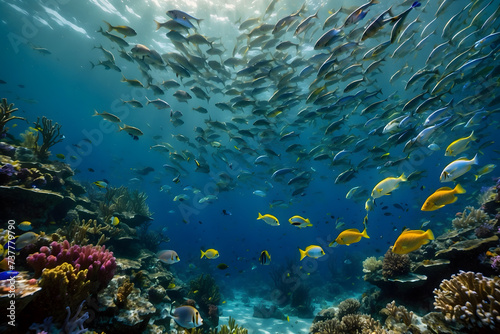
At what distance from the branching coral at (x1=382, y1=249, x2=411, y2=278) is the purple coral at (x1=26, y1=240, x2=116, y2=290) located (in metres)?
6.55

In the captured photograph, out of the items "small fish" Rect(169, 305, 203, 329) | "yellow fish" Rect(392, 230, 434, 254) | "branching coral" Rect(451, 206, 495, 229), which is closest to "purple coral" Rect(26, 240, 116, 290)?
"small fish" Rect(169, 305, 203, 329)

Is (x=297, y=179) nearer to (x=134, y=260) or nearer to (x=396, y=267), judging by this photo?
(x=396, y=267)

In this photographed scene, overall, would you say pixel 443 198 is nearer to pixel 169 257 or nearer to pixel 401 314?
pixel 401 314

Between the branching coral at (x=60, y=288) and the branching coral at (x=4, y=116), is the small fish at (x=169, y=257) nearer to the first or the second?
the branching coral at (x=60, y=288)

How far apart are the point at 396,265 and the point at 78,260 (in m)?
7.09

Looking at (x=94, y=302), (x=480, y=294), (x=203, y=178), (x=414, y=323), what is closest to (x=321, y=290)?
(x=414, y=323)

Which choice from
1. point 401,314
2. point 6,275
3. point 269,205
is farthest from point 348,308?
point 6,275

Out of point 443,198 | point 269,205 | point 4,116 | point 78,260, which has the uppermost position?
point 4,116

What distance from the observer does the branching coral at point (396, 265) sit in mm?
5336

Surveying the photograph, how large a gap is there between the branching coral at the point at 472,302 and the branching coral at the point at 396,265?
2451 mm

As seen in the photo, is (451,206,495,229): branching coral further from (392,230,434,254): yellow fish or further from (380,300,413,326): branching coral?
(392,230,434,254): yellow fish

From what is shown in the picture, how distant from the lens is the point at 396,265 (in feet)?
17.7

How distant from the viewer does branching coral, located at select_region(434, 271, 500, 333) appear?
2.43 meters

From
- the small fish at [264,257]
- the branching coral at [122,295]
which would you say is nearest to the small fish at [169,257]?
the branching coral at [122,295]
